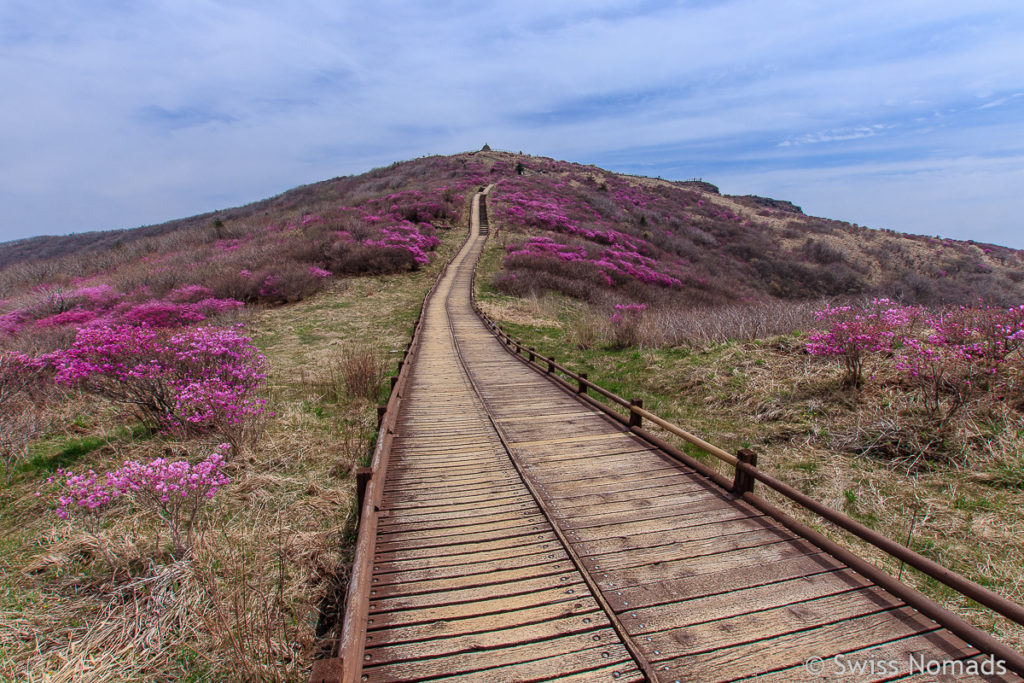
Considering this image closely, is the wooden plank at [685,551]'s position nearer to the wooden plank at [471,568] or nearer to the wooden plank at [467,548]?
the wooden plank at [471,568]

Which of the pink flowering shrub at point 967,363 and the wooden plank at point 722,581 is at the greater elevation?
the pink flowering shrub at point 967,363

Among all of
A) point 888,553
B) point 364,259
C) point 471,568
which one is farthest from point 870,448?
point 364,259

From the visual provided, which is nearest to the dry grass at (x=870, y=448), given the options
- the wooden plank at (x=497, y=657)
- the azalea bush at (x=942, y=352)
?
the azalea bush at (x=942, y=352)

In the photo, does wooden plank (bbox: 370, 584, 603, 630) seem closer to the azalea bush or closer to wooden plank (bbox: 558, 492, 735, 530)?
wooden plank (bbox: 558, 492, 735, 530)

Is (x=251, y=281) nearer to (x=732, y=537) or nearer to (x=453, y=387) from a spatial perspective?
(x=453, y=387)

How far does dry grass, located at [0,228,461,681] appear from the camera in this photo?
10.5 ft

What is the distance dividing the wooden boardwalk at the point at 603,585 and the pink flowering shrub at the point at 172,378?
3038 mm

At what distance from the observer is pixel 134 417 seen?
795 cm

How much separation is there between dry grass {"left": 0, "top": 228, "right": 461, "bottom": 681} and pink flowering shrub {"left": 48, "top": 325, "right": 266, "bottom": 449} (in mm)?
410

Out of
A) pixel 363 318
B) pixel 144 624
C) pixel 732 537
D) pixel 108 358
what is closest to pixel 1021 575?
pixel 732 537

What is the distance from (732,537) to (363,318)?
1727 centimetres

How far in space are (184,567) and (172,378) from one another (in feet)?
15.5

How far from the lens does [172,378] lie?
297 inches

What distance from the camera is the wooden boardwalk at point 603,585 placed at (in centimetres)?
290
